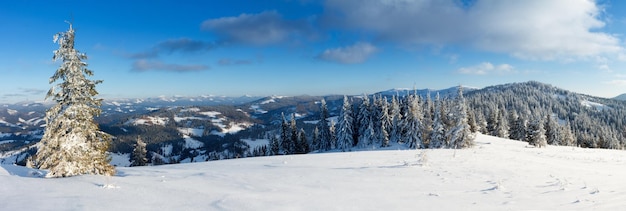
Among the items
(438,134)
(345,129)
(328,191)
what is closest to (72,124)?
(328,191)

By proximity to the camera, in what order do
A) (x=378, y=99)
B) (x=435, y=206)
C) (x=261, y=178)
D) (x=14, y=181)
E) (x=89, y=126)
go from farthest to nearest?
(x=378, y=99)
(x=89, y=126)
(x=261, y=178)
(x=14, y=181)
(x=435, y=206)

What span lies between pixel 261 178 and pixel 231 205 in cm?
448

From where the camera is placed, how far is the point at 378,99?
68312 millimetres

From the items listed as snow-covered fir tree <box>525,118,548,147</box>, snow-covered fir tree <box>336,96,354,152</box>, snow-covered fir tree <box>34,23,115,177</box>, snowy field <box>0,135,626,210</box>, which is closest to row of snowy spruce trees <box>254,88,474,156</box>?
snow-covered fir tree <box>336,96,354,152</box>

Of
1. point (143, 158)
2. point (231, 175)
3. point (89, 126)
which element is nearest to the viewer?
point (231, 175)

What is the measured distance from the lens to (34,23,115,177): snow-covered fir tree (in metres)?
13.3

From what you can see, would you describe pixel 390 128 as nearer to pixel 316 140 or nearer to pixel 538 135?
pixel 316 140

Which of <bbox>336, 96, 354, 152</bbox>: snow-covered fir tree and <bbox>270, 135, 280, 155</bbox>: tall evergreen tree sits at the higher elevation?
<bbox>336, 96, 354, 152</bbox>: snow-covered fir tree

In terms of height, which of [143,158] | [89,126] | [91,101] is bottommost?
[143,158]

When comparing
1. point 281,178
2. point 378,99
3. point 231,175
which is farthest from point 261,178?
point 378,99

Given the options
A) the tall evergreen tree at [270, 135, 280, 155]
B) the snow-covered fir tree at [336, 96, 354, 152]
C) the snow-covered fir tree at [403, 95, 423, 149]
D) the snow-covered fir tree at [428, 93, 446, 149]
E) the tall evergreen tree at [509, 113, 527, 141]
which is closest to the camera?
the snow-covered fir tree at [428, 93, 446, 149]

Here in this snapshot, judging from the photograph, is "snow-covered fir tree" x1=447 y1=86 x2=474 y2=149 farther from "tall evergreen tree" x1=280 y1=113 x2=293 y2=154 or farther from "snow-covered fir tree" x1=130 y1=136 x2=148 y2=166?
"snow-covered fir tree" x1=130 y1=136 x2=148 y2=166

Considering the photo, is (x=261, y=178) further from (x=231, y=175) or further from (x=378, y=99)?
(x=378, y=99)

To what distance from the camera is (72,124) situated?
13969 millimetres
